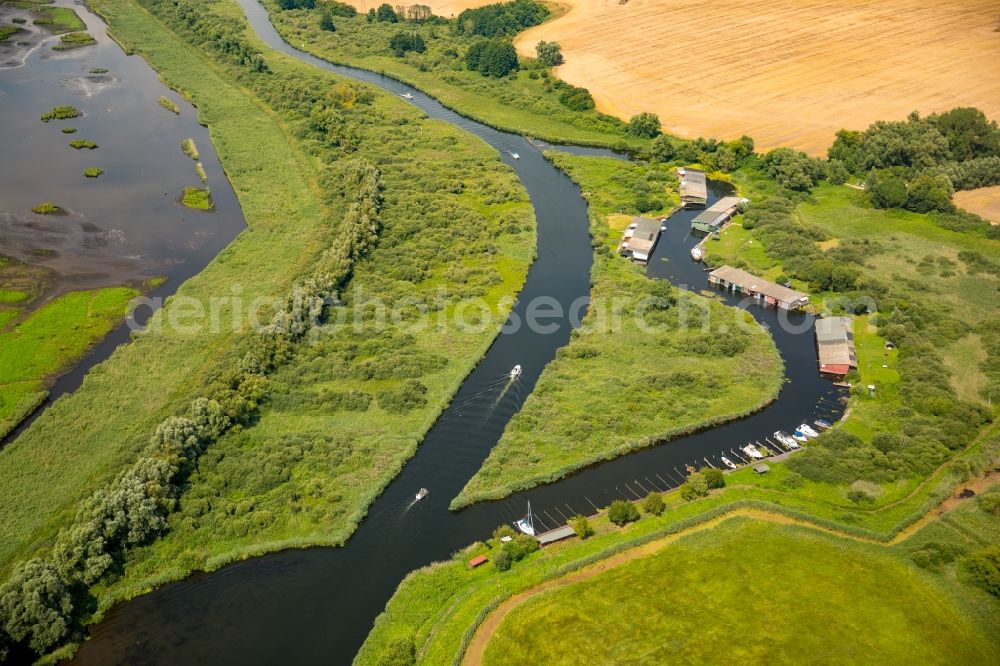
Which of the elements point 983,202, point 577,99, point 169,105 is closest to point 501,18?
point 577,99

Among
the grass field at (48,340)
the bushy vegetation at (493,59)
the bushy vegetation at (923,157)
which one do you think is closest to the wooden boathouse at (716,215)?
the bushy vegetation at (923,157)

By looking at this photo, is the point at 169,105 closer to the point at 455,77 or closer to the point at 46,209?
the point at 46,209

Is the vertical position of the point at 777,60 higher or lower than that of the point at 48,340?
higher

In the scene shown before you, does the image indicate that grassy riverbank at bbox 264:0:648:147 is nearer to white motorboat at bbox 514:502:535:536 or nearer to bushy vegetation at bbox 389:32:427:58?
bushy vegetation at bbox 389:32:427:58

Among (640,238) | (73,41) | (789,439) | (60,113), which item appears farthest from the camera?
(73,41)

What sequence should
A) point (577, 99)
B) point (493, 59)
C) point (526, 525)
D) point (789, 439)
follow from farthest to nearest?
point (493, 59)
point (577, 99)
point (789, 439)
point (526, 525)

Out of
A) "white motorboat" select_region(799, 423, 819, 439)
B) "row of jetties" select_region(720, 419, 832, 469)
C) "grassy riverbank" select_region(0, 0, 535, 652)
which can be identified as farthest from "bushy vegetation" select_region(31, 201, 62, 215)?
"white motorboat" select_region(799, 423, 819, 439)
